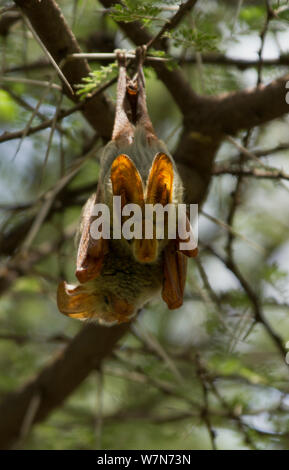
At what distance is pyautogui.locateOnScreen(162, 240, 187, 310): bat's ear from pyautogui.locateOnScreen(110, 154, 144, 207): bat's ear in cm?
46

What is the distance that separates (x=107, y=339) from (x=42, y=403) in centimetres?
101

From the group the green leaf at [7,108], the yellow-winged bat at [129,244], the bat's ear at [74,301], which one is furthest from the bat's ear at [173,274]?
the green leaf at [7,108]

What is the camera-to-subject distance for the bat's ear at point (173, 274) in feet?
10.8

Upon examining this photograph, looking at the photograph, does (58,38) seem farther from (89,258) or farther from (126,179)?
(89,258)

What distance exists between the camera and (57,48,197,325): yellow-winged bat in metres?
3.12

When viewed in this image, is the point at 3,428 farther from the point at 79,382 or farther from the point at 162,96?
the point at 162,96

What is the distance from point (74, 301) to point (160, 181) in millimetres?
1014

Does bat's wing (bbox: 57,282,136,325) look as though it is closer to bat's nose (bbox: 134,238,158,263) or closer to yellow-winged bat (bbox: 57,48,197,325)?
yellow-winged bat (bbox: 57,48,197,325)

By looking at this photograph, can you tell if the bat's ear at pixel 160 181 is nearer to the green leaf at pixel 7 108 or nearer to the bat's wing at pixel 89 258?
the bat's wing at pixel 89 258

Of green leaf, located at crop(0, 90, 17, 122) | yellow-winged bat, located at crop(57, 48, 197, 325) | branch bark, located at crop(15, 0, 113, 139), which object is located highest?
green leaf, located at crop(0, 90, 17, 122)

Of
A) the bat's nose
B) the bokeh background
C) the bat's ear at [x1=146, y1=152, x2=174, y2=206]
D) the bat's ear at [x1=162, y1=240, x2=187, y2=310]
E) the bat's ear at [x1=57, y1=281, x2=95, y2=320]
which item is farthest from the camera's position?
the bokeh background

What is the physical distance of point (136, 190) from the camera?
3105 mm

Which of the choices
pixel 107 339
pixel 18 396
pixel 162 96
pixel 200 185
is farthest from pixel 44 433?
pixel 162 96

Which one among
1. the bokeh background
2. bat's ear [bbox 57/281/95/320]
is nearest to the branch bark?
the bokeh background
